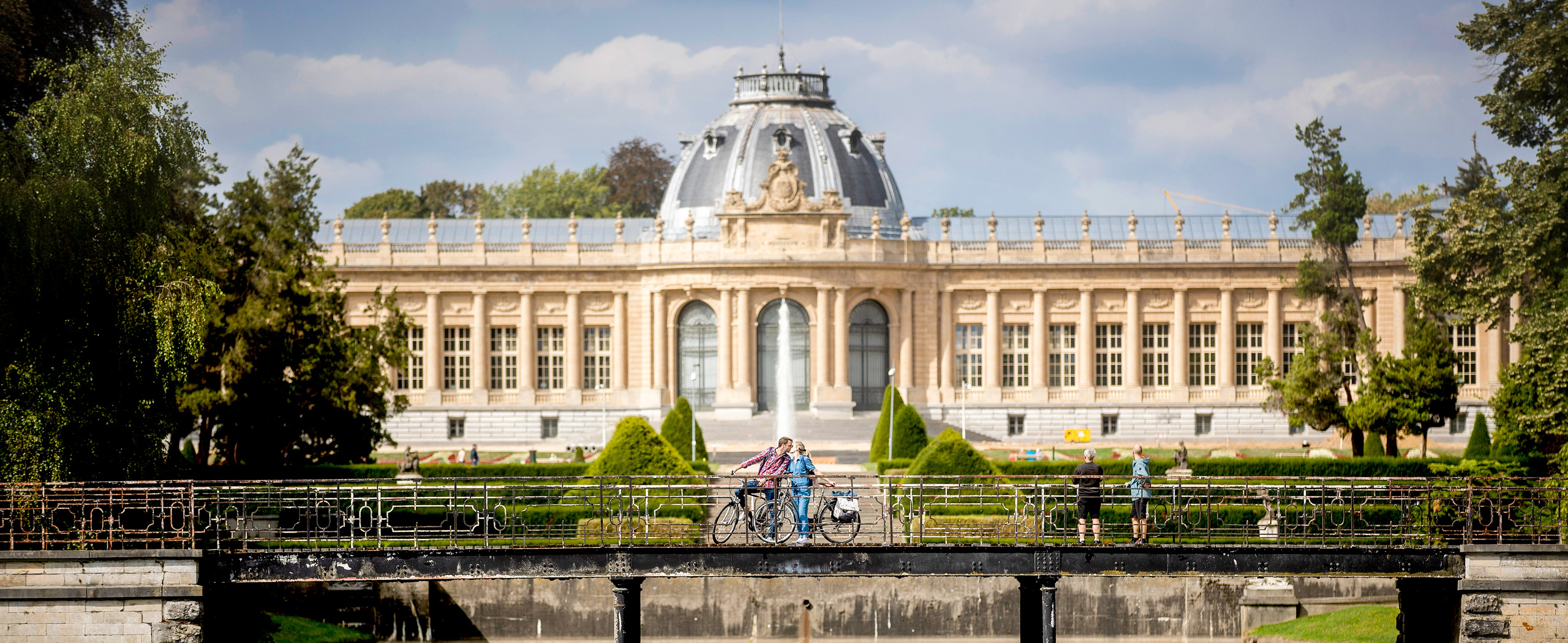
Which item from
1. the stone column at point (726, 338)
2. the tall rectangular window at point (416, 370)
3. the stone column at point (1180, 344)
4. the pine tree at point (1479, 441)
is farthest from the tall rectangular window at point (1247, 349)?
the tall rectangular window at point (416, 370)

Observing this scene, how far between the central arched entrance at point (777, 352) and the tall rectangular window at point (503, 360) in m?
10.4

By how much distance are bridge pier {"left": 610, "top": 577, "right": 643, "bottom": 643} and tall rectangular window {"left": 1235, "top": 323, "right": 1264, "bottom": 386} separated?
4914 centimetres

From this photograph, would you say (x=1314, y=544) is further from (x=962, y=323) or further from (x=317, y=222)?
(x=962, y=323)

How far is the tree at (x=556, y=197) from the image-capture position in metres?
92.9

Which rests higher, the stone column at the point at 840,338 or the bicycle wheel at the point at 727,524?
the stone column at the point at 840,338

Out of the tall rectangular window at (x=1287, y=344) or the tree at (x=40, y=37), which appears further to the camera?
the tall rectangular window at (x=1287, y=344)

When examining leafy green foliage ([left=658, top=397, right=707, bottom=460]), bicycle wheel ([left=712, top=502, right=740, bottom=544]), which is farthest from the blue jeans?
leafy green foliage ([left=658, top=397, right=707, bottom=460])

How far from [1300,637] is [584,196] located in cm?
6534

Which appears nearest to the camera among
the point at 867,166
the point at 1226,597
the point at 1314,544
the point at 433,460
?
the point at 1314,544

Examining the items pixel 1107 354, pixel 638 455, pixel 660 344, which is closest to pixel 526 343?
pixel 660 344

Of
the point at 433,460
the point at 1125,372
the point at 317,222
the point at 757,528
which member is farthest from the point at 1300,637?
the point at 1125,372

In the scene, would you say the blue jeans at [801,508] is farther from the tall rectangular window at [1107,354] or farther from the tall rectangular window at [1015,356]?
the tall rectangular window at [1107,354]

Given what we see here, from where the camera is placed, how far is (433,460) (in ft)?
192

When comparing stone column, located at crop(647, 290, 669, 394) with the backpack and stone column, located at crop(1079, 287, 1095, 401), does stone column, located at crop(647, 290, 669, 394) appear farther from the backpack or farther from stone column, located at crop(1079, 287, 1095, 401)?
the backpack
